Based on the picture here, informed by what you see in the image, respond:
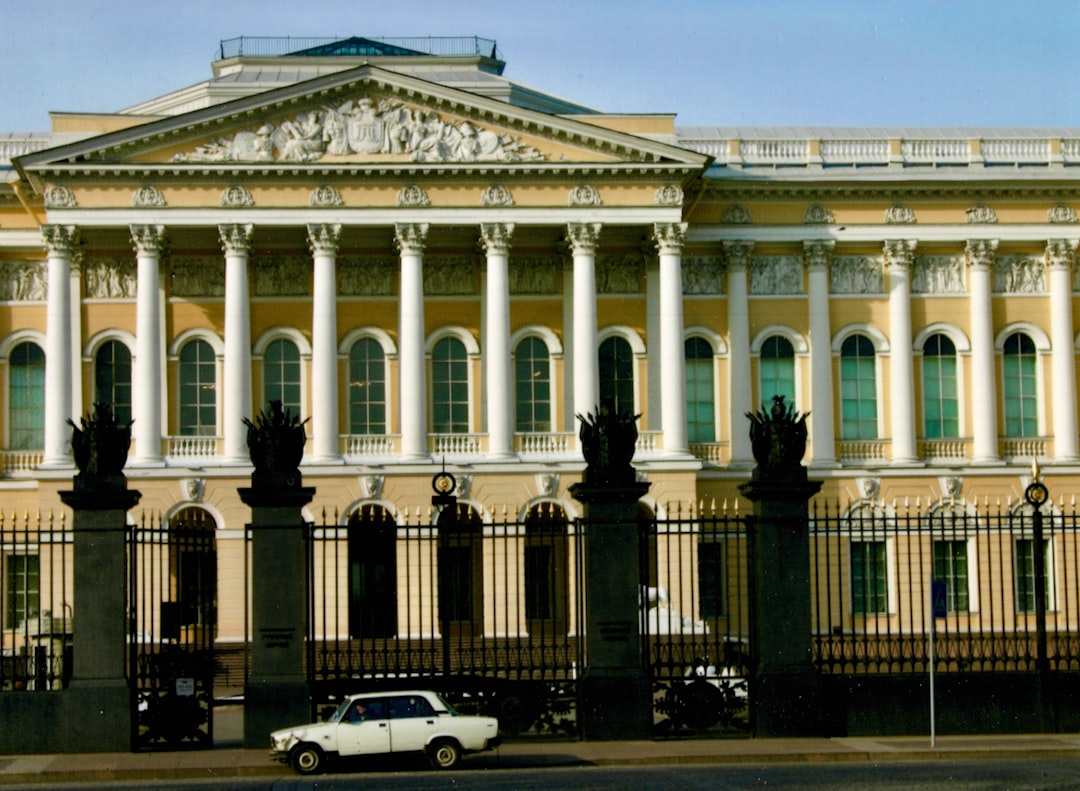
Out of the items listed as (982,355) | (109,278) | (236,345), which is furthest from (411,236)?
(982,355)

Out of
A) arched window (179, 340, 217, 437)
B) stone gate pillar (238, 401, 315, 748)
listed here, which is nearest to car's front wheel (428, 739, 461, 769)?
stone gate pillar (238, 401, 315, 748)

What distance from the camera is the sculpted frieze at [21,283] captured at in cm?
5250

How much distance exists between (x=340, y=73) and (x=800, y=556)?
85.0 feet

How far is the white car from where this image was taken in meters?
24.7

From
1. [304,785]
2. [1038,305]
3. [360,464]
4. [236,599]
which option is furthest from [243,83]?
[304,785]

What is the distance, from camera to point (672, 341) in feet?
166

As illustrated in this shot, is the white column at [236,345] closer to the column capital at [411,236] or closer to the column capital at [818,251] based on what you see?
the column capital at [411,236]

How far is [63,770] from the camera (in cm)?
2431

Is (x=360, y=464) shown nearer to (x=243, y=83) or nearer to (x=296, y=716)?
(x=243, y=83)

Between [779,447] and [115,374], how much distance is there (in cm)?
2866

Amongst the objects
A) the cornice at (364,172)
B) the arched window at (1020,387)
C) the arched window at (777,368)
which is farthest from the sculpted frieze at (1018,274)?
the cornice at (364,172)

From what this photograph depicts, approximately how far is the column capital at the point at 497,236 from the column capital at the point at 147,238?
7849mm

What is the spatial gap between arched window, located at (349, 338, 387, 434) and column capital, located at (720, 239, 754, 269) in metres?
9.33

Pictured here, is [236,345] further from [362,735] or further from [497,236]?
[362,735]
